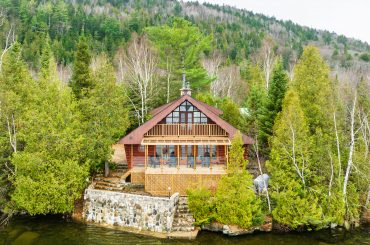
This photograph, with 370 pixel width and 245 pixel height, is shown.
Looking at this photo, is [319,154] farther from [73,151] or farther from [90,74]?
[90,74]

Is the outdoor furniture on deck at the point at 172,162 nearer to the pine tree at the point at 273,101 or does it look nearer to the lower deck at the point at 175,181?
the lower deck at the point at 175,181

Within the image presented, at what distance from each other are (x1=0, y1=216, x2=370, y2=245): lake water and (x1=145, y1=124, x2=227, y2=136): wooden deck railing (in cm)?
802

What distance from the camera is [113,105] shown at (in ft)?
85.5

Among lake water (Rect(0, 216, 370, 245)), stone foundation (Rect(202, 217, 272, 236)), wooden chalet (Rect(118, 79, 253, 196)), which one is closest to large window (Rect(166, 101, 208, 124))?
wooden chalet (Rect(118, 79, 253, 196))

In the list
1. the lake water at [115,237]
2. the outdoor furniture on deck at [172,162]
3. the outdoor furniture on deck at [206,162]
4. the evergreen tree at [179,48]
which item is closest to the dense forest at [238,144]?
the lake water at [115,237]

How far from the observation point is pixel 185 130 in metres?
26.8

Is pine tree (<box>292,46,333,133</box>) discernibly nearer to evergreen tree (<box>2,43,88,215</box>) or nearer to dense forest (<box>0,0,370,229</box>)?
dense forest (<box>0,0,370,229</box>)

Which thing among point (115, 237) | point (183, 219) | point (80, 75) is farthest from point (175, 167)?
point (80, 75)

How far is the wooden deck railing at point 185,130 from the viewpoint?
26.7 meters

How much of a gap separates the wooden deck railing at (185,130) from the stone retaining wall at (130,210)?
5570 mm

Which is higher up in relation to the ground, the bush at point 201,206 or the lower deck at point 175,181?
the lower deck at point 175,181

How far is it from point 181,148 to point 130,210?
23.9 ft

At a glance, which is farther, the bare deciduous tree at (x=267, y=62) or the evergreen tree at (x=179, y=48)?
the bare deciduous tree at (x=267, y=62)

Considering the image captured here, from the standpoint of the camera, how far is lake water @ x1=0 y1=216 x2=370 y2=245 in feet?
66.9
